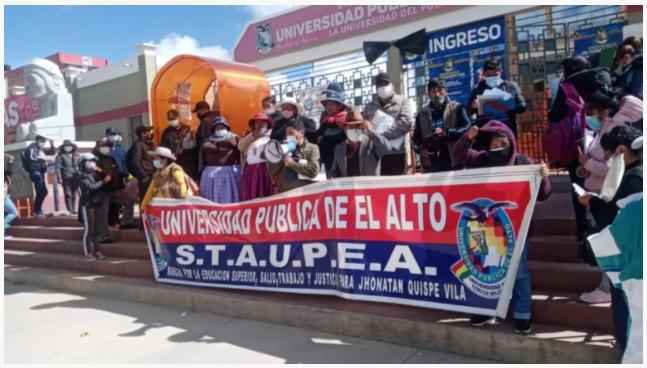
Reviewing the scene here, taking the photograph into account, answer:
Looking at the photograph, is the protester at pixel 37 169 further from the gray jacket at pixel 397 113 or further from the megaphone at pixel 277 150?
the gray jacket at pixel 397 113

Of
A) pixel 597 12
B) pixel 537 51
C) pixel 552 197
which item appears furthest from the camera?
pixel 537 51

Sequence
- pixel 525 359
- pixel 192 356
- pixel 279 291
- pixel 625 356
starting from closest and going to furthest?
pixel 625 356 < pixel 525 359 < pixel 192 356 < pixel 279 291

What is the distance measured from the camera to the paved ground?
4137mm

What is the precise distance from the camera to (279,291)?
5.14 m

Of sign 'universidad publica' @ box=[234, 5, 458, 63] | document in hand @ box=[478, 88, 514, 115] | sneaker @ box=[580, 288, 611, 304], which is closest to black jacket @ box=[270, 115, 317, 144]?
document in hand @ box=[478, 88, 514, 115]

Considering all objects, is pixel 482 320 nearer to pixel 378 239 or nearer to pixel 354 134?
pixel 378 239

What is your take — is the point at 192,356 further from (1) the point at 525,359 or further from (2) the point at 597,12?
(2) the point at 597,12

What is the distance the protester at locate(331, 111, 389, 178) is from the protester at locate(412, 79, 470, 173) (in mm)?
685

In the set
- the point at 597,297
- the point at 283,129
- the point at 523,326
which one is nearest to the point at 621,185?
the point at 597,297

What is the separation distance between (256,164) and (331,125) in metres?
1.03

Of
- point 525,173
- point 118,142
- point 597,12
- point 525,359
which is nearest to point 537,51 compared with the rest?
point 597,12

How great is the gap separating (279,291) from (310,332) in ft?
2.06

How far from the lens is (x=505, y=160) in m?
3.86

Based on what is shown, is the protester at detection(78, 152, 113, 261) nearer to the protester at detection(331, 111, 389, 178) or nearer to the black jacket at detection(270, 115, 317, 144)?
the black jacket at detection(270, 115, 317, 144)
